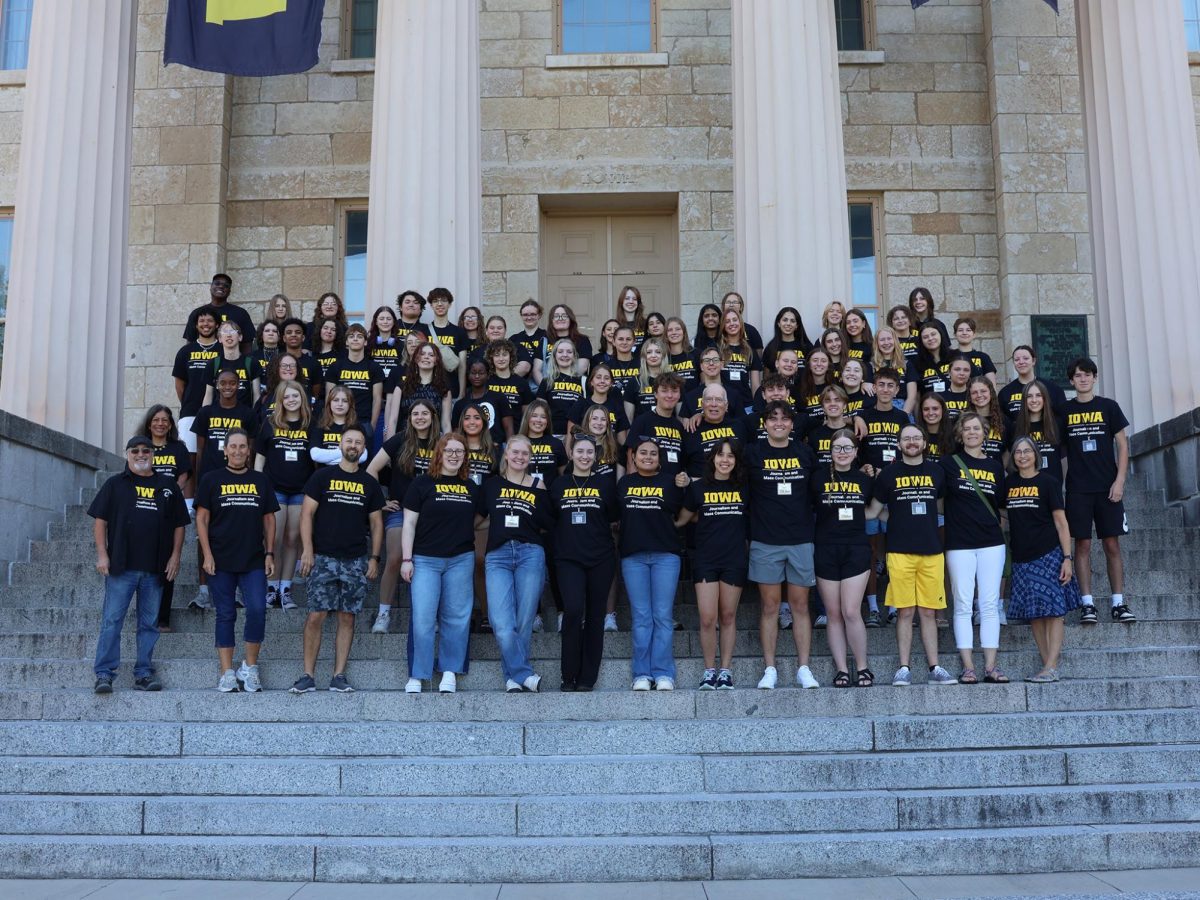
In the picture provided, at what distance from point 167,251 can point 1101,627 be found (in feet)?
41.2

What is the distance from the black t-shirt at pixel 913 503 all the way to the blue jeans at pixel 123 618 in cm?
543

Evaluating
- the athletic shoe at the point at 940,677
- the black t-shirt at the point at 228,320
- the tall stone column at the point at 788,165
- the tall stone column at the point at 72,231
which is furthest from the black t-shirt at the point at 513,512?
the tall stone column at the point at 72,231

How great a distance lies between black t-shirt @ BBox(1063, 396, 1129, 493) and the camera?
10.5 m

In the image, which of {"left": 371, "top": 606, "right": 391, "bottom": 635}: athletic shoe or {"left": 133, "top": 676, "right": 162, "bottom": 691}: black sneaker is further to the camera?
{"left": 371, "top": 606, "right": 391, "bottom": 635}: athletic shoe

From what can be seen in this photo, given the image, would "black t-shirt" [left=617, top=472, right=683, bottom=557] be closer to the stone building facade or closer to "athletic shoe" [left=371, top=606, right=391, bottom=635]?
"athletic shoe" [left=371, top=606, right=391, bottom=635]

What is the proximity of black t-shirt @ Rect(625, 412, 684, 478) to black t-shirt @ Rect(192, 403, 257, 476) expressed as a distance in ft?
10.9

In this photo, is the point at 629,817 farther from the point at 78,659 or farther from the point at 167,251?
the point at 167,251

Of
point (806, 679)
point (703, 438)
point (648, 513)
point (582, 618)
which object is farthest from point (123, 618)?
point (806, 679)

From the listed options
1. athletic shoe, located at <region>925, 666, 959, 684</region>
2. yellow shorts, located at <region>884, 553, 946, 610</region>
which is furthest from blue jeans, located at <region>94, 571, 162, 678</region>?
athletic shoe, located at <region>925, 666, 959, 684</region>

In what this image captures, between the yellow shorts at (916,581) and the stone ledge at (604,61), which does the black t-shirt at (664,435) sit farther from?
the stone ledge at (604,61)

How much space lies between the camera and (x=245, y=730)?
841cm

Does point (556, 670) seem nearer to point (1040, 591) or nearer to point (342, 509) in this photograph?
point (342, 509)

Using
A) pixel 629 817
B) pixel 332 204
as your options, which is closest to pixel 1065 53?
pixel 332 204

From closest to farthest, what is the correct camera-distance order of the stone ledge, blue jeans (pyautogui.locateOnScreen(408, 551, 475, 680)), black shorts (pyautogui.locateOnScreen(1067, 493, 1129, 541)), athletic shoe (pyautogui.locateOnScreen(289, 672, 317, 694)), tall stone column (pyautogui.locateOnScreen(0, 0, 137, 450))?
athletic shoe (pyautogui.locateOnScreen(289, 672, 317, 694))
blue jeans (pyautogui.locateOnScreen(408, 551, 475, 680))
black shorts (pyautogui.locateOnScreen(1067, 493, 1129, 541))
tall stone column (pyautogui.locateOnScreen(0, 0, 137, 450))
the stone ledge
